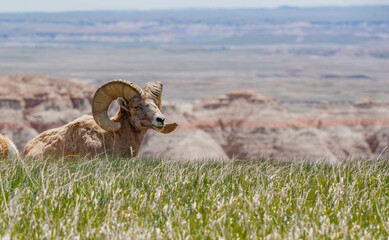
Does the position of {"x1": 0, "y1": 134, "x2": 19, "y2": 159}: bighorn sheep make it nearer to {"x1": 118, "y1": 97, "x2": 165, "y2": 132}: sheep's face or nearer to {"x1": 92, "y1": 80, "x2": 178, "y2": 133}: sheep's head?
{"x1": 92, "y1": 80, "x2": 178, "y2": 133}: sheep's head

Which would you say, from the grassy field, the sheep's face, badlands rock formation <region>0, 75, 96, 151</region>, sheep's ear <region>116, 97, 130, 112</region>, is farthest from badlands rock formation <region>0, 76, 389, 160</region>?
the grassy field

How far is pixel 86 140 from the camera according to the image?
11.4 meters

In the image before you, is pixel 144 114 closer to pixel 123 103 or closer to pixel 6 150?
pixel 123 103

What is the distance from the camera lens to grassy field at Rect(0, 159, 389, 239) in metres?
5.78

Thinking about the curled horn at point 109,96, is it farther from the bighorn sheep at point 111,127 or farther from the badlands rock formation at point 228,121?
the badlands rock formation at point 228,121

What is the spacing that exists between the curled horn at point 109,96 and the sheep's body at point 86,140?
0.18 meters

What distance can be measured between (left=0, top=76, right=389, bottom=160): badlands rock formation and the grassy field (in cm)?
7207

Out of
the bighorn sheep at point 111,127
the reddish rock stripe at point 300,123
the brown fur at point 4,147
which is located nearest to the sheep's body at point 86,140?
the bighorn sheep at point 111,127

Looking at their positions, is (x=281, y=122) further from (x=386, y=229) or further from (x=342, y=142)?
(x=386, y=229)

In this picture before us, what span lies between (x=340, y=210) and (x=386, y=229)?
59 cm

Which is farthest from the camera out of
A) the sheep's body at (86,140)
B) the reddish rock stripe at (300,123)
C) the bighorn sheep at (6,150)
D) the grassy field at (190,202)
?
the reddish rock stripe at (300,123)

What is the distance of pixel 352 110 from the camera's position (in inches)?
3979

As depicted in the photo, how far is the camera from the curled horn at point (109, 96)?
11.5 meters

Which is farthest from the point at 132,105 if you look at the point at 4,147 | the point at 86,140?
the point at 4,147
